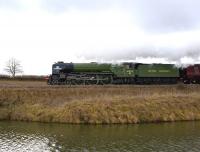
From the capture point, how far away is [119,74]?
212 ft

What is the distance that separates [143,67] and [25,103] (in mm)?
20473

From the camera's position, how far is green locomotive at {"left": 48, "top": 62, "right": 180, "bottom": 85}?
63.6m

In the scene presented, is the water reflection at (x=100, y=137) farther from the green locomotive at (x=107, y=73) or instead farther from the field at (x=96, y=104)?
the green locomotive at (x=107, y=73)

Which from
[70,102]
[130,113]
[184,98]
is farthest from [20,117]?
[184,98]

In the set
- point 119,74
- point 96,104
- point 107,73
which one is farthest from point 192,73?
point 96,104

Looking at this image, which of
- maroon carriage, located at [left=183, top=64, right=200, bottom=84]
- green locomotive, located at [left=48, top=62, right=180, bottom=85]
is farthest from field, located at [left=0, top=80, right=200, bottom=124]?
maroon carriage, located at [left=183, top=64, right=200, bottom=84]

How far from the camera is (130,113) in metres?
50.0

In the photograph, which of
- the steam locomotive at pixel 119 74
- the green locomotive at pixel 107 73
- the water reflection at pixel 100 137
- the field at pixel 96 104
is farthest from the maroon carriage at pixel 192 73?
the water reflection at pixel 100 137

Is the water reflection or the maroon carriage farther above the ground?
the maroon carriage

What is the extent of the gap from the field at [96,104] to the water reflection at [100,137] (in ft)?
6.19

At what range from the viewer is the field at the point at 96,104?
1917 inches

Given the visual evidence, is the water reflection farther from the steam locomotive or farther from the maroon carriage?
the maroon carriage

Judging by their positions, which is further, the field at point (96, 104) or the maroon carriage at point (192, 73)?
the maroon carriage at point (192, 73)

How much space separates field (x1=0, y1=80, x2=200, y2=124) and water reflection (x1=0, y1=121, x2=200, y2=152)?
1.89 meters
